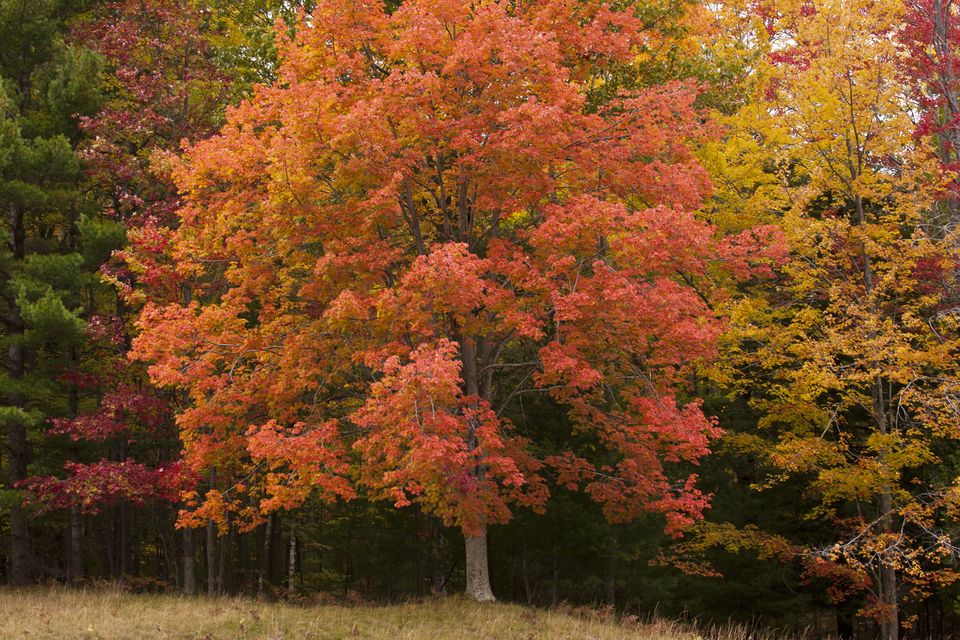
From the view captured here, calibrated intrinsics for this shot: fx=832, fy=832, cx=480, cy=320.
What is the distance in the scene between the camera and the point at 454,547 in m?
21.1

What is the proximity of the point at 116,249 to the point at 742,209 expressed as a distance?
1514cm

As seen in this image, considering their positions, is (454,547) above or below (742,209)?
below

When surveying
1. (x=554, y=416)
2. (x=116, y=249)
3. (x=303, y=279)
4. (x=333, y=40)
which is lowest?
(x=554, y=416)

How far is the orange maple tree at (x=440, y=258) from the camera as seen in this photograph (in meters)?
13.0

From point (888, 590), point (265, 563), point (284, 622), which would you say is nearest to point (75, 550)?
point (284, 622)

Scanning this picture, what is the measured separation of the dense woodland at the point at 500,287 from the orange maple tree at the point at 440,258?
0.29 feet

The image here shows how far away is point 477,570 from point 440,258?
21.2 ft

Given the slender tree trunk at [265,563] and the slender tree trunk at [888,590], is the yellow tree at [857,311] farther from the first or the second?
the slender tree trunk at [265,563]

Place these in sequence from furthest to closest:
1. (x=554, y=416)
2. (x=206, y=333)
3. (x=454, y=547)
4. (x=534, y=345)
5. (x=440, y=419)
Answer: (x=454, y=547) < (x=554, y=416) < (x=534, y=345) < (x=206, y=333) < (x=440, y=419)

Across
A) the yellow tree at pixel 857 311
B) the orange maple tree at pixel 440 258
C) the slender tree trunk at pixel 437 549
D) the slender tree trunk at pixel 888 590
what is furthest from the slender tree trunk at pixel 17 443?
the slender tree trunk at pixel 888 590

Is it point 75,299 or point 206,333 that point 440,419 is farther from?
point 75,299

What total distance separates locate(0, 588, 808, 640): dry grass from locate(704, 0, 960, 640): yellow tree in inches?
162

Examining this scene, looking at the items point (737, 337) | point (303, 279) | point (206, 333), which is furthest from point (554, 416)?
point (206, 333)

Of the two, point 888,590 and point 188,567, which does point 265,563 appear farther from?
point 888,590
